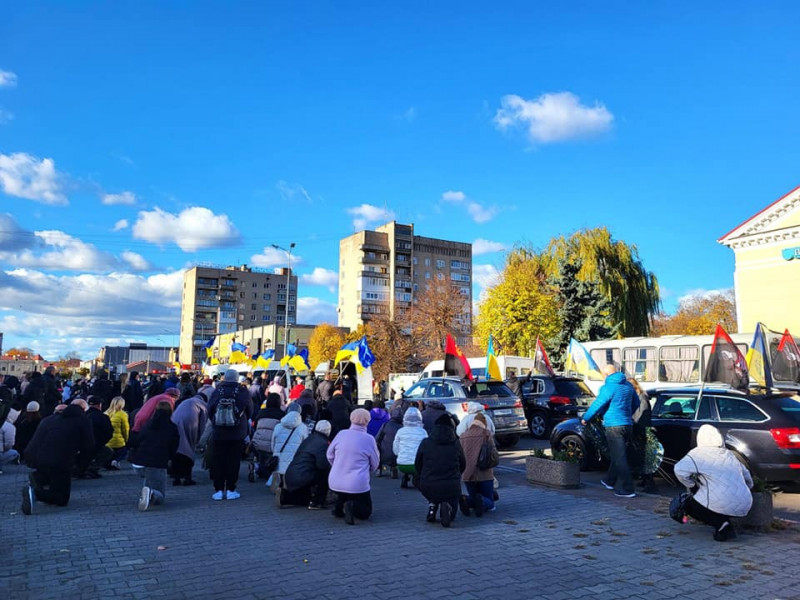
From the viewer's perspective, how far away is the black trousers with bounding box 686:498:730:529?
7074 millimetres

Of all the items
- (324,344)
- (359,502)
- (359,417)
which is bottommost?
(359,502)

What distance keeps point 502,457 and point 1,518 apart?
1031 centimetres

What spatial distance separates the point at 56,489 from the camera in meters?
8.81

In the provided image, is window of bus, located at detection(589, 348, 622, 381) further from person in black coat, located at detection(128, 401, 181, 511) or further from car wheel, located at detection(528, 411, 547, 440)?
person in black coat, located at detection(128, 401, 181, 511)

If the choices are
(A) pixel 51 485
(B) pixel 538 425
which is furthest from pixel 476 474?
(B) pixel 538 425

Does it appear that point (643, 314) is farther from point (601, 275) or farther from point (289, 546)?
point (289, 546)

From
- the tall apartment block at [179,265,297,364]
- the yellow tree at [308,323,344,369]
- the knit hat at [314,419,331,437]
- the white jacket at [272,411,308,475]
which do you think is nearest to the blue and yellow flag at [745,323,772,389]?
the knit hat at [314,419,331,437]

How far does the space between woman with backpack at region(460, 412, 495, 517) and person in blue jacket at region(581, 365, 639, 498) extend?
7.30 feet

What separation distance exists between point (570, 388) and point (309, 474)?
11482mm

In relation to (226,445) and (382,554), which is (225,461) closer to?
(226,445)

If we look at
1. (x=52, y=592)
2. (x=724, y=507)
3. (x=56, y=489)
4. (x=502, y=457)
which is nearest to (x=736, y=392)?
(x=724, y=507)

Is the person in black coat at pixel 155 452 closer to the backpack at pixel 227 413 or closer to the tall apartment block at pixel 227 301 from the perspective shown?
the backpack at pixel 227 413

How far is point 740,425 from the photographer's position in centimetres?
948

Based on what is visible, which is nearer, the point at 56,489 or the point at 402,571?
the point at 402,571
